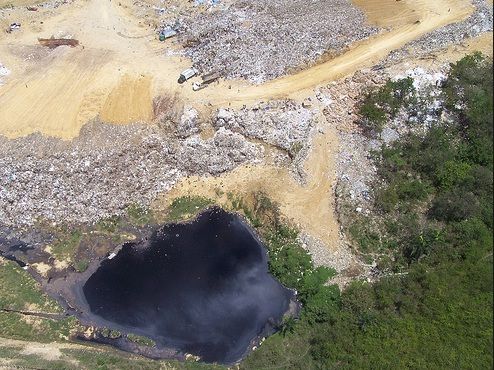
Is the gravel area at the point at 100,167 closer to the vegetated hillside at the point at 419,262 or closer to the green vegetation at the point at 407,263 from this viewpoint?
the green vegetation at the point at 407,263

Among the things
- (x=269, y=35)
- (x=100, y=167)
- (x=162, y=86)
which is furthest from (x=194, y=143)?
(x=269, y=35)

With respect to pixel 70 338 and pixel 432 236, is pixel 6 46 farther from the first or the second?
pixel 432 236

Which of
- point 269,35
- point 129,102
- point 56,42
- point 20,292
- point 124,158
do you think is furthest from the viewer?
point 56,42

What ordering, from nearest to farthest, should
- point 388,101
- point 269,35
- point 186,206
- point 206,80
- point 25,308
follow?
point 25,308, point 388,101, point 186,206, point 206,80, point 269,35

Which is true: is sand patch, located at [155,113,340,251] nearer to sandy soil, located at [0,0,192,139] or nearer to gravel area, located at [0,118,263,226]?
gravel area, located at [0,118,263,226]

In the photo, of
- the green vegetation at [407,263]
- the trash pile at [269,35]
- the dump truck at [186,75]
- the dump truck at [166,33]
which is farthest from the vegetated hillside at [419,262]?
the dump truck at [166,33]

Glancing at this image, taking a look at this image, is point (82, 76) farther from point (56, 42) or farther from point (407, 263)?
point (407, 263)

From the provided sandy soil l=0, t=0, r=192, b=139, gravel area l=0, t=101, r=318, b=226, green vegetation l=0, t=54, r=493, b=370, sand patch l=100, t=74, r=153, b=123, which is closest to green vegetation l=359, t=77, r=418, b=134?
green vegetation l=0, t=54, r=493, b=370

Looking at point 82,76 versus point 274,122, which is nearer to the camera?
point 274,122
